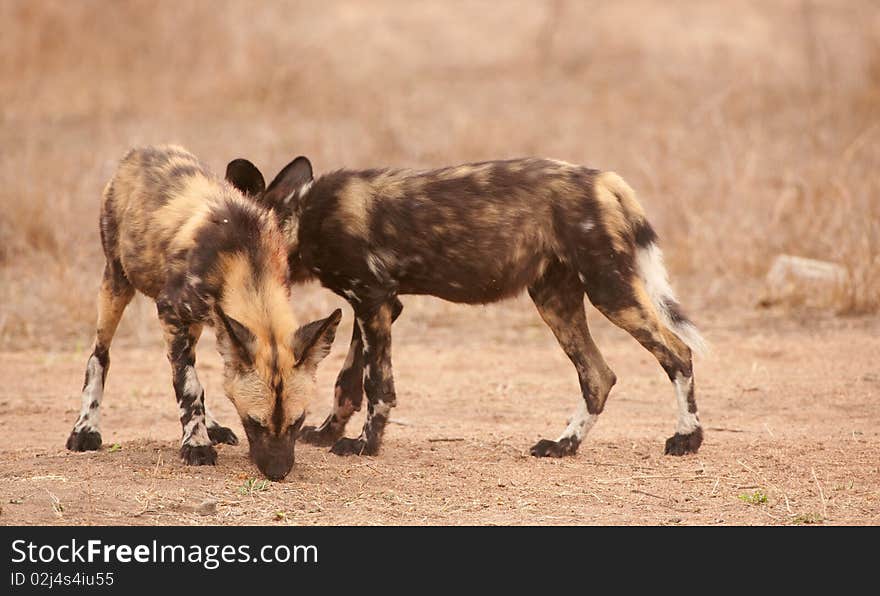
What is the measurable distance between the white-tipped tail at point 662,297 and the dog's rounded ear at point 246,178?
4.96ft

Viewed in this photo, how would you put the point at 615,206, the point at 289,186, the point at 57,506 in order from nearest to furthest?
the point at 57,506 → the point at 615,206 → the point at 289,186

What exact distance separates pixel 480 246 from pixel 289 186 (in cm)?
79

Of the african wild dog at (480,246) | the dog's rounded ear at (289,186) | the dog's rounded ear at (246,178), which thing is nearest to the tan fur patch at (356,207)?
the african wild dog at (480,246)

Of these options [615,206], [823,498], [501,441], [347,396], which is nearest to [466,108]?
[501,441]

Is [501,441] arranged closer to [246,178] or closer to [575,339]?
[575,339]

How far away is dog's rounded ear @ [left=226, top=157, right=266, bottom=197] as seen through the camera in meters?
5.29

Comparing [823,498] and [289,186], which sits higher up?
[289,186]

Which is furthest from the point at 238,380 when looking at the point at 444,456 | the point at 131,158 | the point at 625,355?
the point at 625,355

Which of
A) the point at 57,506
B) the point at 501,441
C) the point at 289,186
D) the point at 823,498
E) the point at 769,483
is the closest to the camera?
the point at 57,506

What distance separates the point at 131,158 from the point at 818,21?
12.5 metres

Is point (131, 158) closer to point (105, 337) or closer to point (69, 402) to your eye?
point (105, 337)

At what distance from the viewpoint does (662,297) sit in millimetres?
5160

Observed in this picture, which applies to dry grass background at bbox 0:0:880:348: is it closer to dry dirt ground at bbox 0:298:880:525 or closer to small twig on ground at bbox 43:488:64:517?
dry dirt ground at bbox 0:298:880:525

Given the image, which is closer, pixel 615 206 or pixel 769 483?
pixel 769 483
